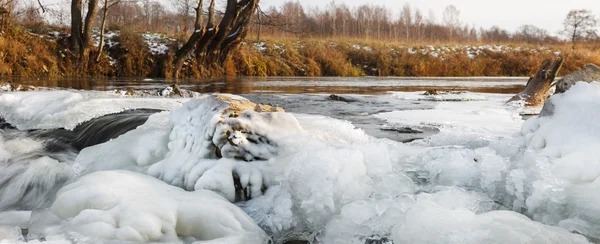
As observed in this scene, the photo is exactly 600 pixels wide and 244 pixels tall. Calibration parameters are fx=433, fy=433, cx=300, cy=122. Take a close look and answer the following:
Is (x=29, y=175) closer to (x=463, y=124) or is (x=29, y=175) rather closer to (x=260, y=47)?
(x=463, y=124)

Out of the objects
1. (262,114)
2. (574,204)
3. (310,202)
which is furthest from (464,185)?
(262,114)

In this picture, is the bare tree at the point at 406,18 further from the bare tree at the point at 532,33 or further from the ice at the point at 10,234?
the ice at the point at 10,234

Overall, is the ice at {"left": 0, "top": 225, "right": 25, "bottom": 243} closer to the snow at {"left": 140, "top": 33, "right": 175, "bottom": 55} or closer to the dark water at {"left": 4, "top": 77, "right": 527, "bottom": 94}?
the dark water at {"left": 4, "top": 77, "right": 527, "bottom": 94}

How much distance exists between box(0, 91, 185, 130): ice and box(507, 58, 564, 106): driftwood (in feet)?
13.3

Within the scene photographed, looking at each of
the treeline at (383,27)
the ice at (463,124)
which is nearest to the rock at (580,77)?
the ice at (463,124)

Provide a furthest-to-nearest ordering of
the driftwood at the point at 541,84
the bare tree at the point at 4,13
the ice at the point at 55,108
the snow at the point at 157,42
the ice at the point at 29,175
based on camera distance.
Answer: the snow at the point at 157,42, the bare tree at the point at 4,13, the driftwood at the point at 541,84, the ice at the point at 55,108, the ice at the point at 29,175

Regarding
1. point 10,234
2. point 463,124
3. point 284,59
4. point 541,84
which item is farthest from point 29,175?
point 284,59

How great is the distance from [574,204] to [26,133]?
3.30m

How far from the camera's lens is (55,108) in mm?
3492

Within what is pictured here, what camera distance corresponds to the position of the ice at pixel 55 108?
3297mm

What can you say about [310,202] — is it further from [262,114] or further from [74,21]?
[74,21]

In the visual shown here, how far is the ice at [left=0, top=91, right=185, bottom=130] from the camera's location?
330 cm

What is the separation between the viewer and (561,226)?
1311 mm

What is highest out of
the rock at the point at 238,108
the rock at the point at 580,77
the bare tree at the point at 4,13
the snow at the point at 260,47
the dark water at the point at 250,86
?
the bare tree at the point at 4,13
